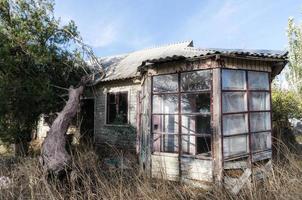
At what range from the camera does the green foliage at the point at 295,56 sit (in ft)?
69.0

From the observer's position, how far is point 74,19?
12.4m

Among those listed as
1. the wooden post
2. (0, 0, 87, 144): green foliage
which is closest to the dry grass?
the wooden post

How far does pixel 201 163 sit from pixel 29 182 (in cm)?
442

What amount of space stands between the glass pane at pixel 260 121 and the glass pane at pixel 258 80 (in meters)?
0.73

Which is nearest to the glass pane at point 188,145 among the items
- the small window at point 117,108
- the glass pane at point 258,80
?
the glass pane at point 258,80

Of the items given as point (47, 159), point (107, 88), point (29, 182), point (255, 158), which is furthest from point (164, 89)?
point (107, 88)

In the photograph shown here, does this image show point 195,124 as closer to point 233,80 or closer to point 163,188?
point 233,80

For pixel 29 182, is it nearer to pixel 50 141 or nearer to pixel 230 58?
pixel 50 141

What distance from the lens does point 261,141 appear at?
7938 millimetres

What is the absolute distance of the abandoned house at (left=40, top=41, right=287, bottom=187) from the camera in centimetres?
693

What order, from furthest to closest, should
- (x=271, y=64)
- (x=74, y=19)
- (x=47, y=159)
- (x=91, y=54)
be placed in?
(x=91, y=54)
(x=74, y=19)
(x=271, y=64)
(x=47, y=159)

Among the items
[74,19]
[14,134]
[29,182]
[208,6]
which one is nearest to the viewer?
[29,182]

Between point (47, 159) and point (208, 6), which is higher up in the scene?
point (208, 6)

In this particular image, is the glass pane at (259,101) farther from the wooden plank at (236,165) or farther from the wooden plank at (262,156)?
the wooden plank at (236,165)
